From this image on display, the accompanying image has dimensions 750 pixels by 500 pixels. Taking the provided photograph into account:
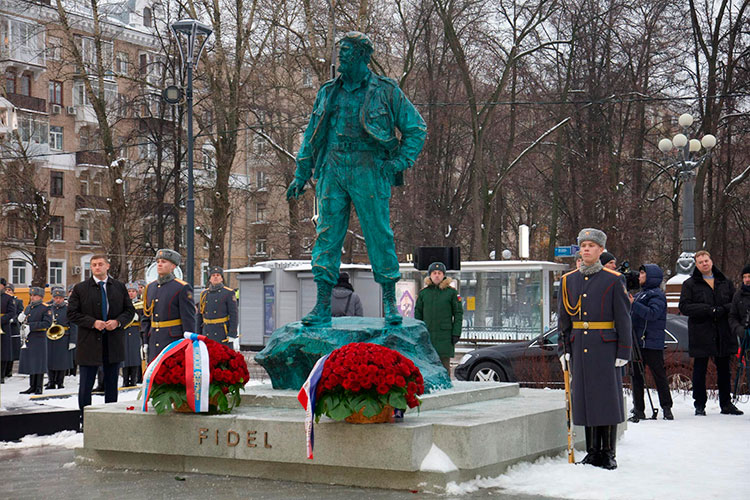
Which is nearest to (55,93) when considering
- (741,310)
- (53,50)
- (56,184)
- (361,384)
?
(56,184)

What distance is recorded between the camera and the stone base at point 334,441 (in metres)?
8.04

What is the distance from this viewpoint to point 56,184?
186 ft

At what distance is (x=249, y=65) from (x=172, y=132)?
3.82 metres

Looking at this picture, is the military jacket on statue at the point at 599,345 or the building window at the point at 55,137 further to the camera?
the building window at the point at 55,137

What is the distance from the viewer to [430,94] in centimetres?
3606

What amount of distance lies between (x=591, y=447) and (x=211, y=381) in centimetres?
319

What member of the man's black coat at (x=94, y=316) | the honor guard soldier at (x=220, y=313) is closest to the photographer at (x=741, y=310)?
the man's black coat at (x=94, y=316)

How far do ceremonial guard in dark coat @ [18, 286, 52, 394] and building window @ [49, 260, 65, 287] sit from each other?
38340 millimetres

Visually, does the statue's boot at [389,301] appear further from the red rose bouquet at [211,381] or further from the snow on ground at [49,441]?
the snow on ground at [49,441]

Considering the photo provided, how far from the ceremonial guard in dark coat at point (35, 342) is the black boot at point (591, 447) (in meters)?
11.3

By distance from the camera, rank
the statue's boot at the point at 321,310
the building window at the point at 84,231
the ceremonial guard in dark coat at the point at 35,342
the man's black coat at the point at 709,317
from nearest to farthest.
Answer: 1. the statue's boot at the point at 321,310
2. the man's black coat at the point at 709,317
3. the ceremonial guard in dark coat at the point at 35,342
4. the building window at the point at 84,231

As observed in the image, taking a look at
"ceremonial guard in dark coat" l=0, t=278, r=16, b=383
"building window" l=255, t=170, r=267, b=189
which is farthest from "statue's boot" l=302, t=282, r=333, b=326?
"building window" l=255, t=170, r=267, b=189

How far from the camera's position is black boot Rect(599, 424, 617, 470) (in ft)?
29.4

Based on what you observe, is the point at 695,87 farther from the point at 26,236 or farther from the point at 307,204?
the point at 26,236
